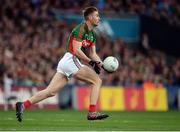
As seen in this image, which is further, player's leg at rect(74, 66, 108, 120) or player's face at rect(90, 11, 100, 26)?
player's face at rect(90, 11, 100, 26)

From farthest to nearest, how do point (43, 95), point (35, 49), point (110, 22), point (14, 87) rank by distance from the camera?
point (110, 22) < point (35, 49) < point (14, 87) < point (43, 95)

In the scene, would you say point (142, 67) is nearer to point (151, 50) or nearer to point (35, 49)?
point (151, 50)

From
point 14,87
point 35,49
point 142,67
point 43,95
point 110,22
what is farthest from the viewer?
point 110,22

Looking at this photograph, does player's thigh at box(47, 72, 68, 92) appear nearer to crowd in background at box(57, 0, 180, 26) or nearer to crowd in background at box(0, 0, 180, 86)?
crowd in background at box(0, 0, 180, 86)

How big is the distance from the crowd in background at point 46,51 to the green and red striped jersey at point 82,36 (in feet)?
38.1

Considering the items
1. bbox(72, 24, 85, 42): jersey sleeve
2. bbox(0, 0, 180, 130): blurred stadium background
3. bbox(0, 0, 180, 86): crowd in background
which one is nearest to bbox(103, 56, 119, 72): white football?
bbox(72, 24, 85, 42): jersey sleeve

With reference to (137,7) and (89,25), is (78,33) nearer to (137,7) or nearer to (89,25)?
(89,25)

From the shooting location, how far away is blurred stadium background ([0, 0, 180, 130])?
1082 inches

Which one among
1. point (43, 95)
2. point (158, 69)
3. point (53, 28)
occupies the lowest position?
point (43, 95)

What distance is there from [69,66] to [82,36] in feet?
2.30

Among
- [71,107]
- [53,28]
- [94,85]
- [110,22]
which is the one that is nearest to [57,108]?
[71,107]

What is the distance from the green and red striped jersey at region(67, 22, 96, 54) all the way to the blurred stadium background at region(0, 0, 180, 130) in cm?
1120

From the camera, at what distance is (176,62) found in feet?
109

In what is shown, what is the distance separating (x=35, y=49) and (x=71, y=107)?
113 inches
